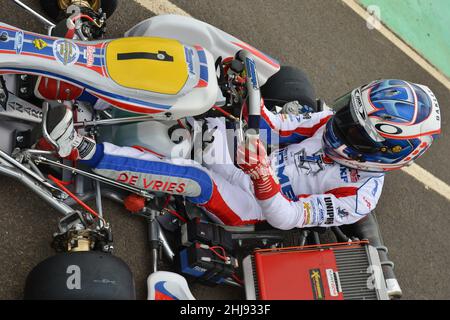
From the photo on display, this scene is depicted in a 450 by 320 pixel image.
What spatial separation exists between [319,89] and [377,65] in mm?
798

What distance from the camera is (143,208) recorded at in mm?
2639

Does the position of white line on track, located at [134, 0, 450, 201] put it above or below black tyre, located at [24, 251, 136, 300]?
above

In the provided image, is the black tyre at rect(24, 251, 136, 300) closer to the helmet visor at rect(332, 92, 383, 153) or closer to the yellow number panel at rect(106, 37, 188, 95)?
the yellow number panel at rect(106, 37, 188, 95)

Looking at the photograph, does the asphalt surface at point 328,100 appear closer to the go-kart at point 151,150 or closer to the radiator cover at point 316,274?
the go-kart at point 151,150

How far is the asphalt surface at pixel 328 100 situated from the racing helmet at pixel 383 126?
939mm

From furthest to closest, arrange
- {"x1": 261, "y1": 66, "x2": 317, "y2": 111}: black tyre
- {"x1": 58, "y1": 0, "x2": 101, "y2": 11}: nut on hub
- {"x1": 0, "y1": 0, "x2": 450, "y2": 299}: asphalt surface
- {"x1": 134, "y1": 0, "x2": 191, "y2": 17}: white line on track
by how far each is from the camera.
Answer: {"x1": 134, "y1": 0, "x2": 191, "y2": 17}: white line on track
{"x1": 261, "y1": 66, "x2": 317, "y2": 111}: black tyre
{"x1": 58, "y1": 0, "x2": 101, "y2": 11}: nut on hub
{"x1": 0, "y1": 0, "x2": 450, "y2": 299}: asphalt surface

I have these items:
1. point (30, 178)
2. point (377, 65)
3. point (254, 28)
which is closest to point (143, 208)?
point (30, 178)

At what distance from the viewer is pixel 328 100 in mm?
4203

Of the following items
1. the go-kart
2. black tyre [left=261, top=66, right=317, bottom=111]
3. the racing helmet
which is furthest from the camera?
black tyre [left=261, top=66, right=317, bottom=111]

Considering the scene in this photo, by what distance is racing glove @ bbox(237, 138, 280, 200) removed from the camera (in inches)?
91.8

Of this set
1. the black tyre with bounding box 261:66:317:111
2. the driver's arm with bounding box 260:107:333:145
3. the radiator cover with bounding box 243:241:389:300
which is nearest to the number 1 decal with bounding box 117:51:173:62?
the driver's arm with bounding box 260:107:333:145

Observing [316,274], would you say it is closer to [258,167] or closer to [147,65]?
[258,167]

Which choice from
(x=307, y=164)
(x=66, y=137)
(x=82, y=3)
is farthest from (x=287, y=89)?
(x=66, y=137)

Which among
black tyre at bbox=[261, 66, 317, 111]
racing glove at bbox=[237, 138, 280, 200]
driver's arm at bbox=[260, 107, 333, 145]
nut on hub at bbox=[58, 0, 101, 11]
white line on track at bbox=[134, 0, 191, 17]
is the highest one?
white line on track at bbox=[134, 0, 191, 17]
